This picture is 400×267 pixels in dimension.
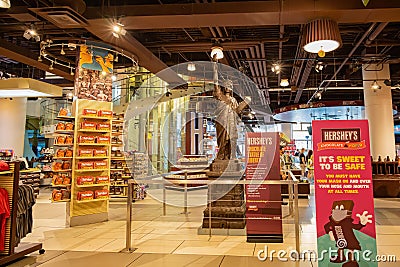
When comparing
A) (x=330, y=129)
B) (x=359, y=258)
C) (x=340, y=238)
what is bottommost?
(x=359, y=258)

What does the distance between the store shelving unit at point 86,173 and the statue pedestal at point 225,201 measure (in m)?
2.22

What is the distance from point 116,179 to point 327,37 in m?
6.46

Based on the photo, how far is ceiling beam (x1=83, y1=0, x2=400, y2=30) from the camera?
15.1ft

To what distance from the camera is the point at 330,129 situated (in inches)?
121

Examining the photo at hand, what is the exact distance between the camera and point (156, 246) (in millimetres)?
4324

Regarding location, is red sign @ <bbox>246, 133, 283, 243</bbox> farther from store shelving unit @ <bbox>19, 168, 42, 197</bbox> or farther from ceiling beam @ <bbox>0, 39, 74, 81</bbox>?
store shelving unit @ <bbox>19, 168, 42, 197</bbox>

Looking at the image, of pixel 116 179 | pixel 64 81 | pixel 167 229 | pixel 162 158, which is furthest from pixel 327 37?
pixel 162 158

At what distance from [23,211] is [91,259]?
1.06 metres

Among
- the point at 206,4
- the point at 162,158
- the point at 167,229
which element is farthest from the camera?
the point at 162,158

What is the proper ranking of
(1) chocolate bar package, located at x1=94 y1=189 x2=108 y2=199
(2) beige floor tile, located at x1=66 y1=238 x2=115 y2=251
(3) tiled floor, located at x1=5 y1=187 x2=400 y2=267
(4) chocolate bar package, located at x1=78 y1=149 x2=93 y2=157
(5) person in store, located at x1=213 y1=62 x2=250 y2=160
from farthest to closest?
1. (1) chocolate bar package, located at x1=94 y1=189 x2=108 y2=199
2. (4) chocolate bar package, located at x1=78 y1=149 x2=93 y2=157
3. (5) person in store, located at x1=213 y1=62 x2=250 y2=160
4. (2) beige floor tile, located at x1=66 y1=238 x2=115 y2=251
5. (3) tiled floor, located at x1=5 y1=187 x2=400 y2=267

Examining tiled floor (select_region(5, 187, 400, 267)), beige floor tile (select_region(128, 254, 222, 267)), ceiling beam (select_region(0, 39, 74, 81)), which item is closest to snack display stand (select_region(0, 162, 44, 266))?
tiled floor (select_region(5, 187, 400, 267))

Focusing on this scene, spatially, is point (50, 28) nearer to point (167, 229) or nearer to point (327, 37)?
point (167, 229)

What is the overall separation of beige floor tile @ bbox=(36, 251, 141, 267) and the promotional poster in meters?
2.31

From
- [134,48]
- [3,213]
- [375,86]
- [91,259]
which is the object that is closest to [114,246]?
[91,259]
